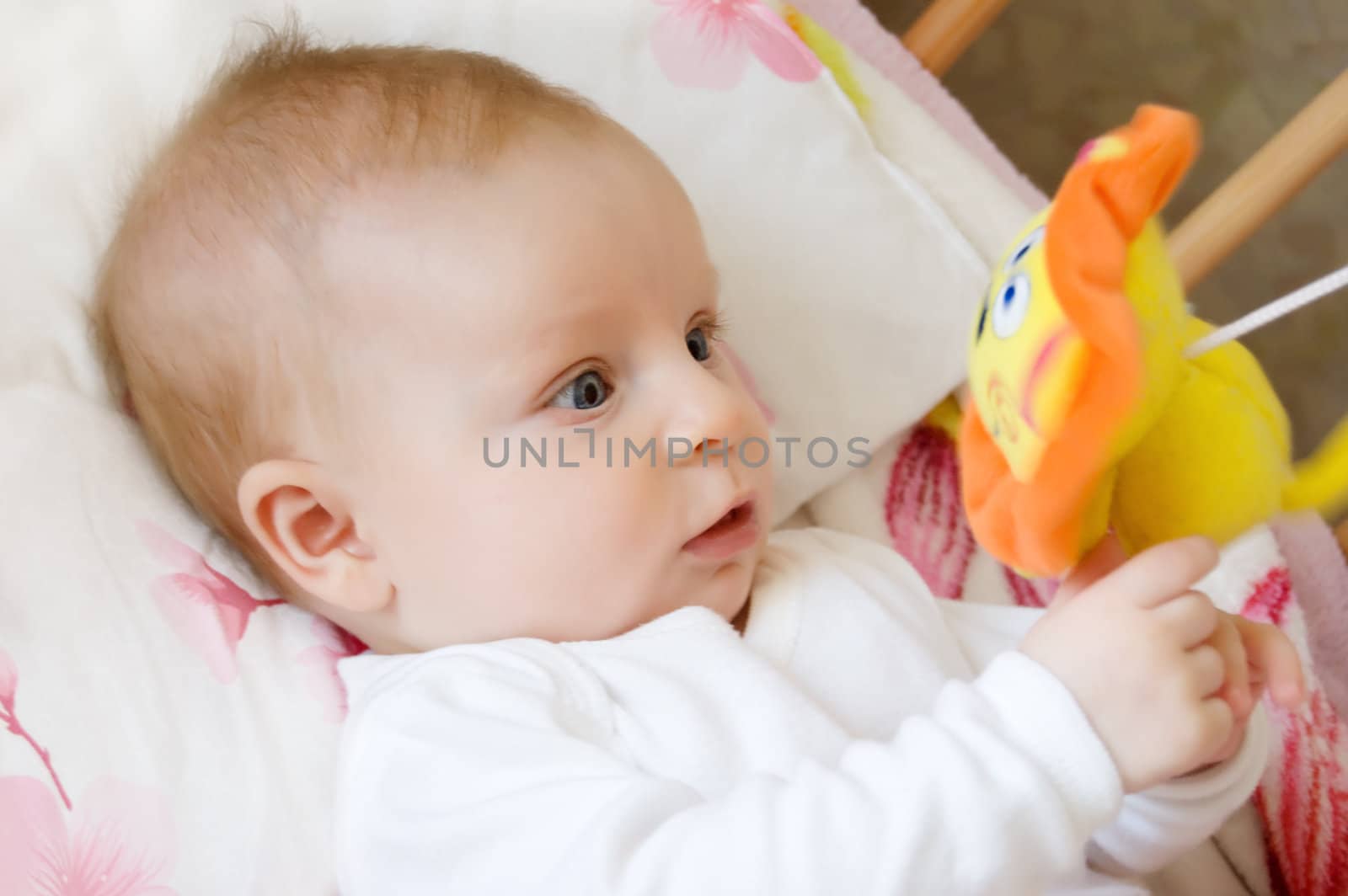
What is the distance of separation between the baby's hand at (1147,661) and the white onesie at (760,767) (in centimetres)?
1

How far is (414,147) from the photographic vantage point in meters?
0.67

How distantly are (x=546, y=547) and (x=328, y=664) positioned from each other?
0.70 ft

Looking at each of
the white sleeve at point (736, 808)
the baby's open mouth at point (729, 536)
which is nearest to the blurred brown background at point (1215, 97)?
the baby's open mouth at point (729, 536)

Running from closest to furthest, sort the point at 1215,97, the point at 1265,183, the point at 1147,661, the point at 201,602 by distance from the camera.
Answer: the point at 1147,661, the point at 201,602, the point at 1265,183, the point at 1215,97

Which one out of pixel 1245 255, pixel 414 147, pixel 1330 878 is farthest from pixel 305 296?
pixel 1245 255

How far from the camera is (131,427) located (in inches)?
32.0

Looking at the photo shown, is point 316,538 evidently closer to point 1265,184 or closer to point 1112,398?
point 1112,398

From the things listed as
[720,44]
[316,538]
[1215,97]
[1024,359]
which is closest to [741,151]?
[720,44]

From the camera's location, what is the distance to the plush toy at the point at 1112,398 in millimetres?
420

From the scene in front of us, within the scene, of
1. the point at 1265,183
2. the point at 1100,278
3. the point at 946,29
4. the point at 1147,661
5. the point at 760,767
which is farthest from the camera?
the point at 946,29

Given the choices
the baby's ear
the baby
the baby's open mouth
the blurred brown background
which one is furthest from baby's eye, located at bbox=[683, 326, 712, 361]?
the blurred brown background

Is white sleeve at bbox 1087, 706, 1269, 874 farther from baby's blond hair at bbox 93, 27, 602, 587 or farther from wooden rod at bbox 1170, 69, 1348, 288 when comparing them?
baby's blond hair at bbox 93, 27, 602, 587

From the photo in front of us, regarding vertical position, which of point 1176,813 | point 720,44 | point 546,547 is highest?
point 720,44

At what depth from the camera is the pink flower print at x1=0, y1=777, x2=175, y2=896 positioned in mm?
645
